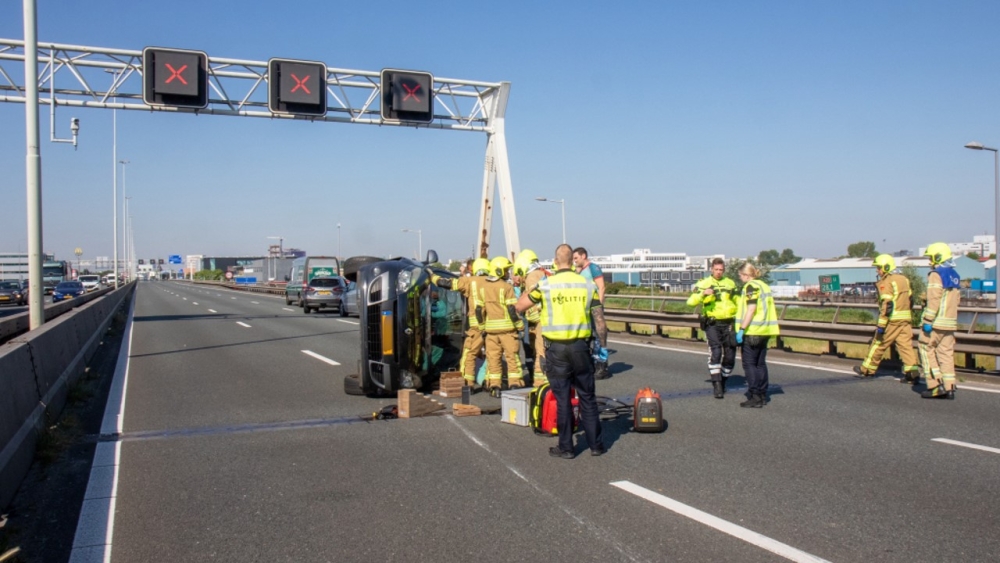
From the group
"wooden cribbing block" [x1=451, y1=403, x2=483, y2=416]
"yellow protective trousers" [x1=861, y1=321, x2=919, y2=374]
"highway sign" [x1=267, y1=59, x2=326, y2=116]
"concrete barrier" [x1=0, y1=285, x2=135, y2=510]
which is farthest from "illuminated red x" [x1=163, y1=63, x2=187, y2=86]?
"yellow protective trousers" [x1=861, y1=321, x2=919, y2=374]

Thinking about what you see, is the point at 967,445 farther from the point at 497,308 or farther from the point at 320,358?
the point at 320,358

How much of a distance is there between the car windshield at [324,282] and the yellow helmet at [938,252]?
2572 centimetres

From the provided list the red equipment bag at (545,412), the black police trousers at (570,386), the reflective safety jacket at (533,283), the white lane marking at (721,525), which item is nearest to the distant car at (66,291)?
the reflective safety jacket at (533,283)

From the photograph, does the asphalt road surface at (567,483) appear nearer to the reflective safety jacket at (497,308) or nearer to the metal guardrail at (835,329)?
the reflective safety jacket at (497,308)

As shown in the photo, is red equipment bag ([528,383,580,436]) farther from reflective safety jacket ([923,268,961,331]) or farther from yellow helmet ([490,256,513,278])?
reflective safety jacket ([923,268,961,331])

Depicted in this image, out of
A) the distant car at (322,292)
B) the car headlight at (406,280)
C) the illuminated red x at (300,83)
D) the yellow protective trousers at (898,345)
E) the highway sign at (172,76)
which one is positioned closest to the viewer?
the car headlight at (406,280)

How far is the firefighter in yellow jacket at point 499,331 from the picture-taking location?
10.0 m

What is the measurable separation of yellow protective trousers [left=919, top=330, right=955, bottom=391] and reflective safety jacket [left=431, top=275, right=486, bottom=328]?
18.3 ft

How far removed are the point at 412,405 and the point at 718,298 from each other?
422cm

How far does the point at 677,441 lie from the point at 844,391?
13.1ft

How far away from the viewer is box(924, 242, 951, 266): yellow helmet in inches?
382

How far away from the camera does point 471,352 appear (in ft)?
34.5

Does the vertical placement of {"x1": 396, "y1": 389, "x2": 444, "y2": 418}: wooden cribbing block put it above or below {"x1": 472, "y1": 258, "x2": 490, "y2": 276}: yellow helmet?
below

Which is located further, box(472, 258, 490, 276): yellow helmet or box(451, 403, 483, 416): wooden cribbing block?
box(472, 258, 490, 276): yellow helmet
